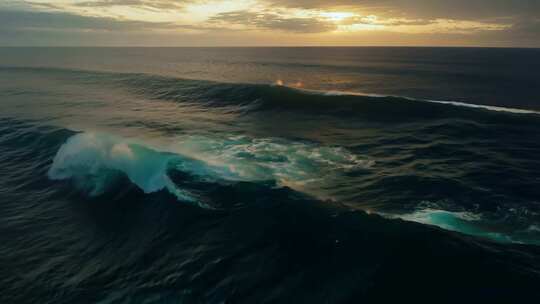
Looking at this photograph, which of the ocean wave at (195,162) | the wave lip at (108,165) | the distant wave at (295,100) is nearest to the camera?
the ocean wave at (195,162)

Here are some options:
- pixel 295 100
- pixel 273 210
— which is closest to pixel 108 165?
pixel 273 210

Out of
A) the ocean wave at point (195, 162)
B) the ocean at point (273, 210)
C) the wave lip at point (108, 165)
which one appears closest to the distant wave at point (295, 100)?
the ocean at point (273, 210)

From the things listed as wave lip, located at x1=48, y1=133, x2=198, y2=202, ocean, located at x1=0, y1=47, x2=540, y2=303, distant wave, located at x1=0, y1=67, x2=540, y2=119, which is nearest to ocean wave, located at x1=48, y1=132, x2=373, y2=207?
wave lip, located at x1=48, y1=133, x2=198, y2=202

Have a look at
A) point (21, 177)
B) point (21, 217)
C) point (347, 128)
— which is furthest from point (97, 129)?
point (347, 128)

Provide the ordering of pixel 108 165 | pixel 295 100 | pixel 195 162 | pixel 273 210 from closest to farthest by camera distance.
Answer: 1. pixel 273 210
2. pixel 108 165
3. pixel 195 162
4. pixel 295 100

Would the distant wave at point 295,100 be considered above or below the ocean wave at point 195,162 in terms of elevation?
above

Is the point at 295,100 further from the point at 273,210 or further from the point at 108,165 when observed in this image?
the point at 273,210

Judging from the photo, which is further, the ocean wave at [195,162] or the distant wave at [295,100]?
the distant wave at [295,100]

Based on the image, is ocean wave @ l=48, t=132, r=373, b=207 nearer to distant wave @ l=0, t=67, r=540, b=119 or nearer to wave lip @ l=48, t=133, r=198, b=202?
wave lip @ l=48, t=133, r=198, b=202

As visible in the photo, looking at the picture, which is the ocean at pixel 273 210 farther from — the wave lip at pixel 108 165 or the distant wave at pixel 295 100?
the distant wave at pixel 295 100

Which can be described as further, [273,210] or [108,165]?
[108,165]
